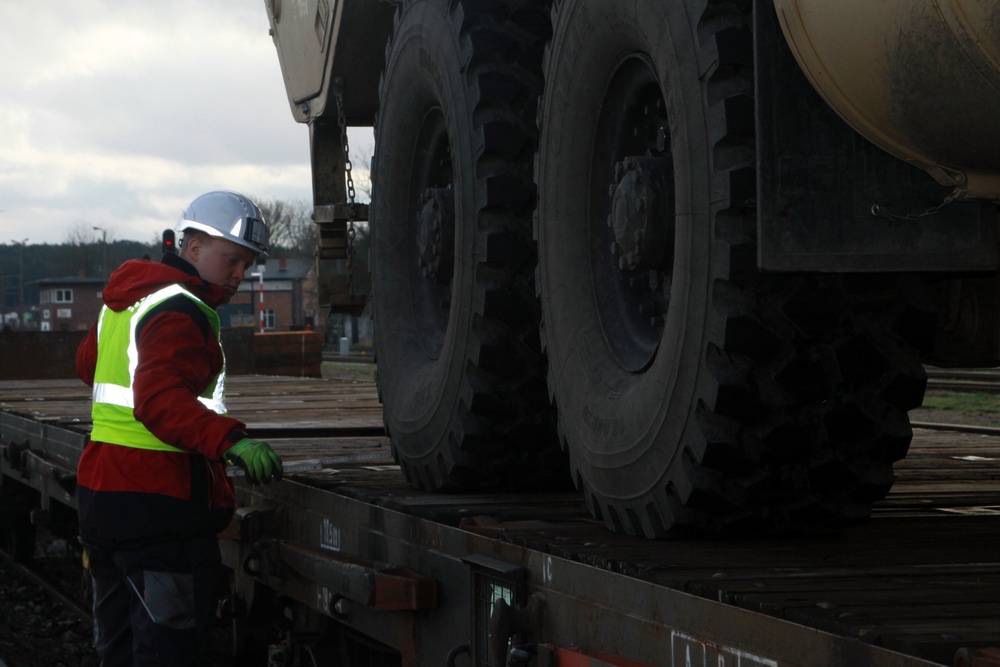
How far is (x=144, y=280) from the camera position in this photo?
4148 millimetres

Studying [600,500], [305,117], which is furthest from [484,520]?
[305,117]

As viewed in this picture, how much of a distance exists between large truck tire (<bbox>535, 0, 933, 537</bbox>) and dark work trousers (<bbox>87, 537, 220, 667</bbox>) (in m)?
1.35

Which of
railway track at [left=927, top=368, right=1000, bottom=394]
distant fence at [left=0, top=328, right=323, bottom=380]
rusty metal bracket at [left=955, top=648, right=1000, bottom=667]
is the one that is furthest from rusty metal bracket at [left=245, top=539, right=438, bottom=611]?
railway track at [left=927, top=368, right=1000, bottom=394]

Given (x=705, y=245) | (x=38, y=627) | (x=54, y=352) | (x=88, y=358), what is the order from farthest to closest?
(x=54, y=352), (x=38, y=627), (x=88, y=358), (x=705, y=245)

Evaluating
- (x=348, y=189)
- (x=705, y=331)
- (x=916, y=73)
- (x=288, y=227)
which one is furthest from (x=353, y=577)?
(x=288, y=227)

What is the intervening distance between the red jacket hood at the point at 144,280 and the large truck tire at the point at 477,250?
745 millimetres

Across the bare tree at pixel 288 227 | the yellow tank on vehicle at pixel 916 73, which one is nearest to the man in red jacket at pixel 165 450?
the yellow tank on vehicle at pixel 916 73

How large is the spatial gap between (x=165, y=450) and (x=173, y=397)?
254 millimetres

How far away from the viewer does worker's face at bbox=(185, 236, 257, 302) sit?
14.4ft

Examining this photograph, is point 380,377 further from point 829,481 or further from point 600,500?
point 829,481

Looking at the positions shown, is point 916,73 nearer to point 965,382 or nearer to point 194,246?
point 194,246

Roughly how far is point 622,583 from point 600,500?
2.48 feet

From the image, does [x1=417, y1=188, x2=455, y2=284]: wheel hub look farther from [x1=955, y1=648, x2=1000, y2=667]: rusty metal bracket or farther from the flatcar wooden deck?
[x1=955, y1=648, x2=1000, y2=667]: rusty metal bracket

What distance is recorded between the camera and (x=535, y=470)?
4.25 meters
